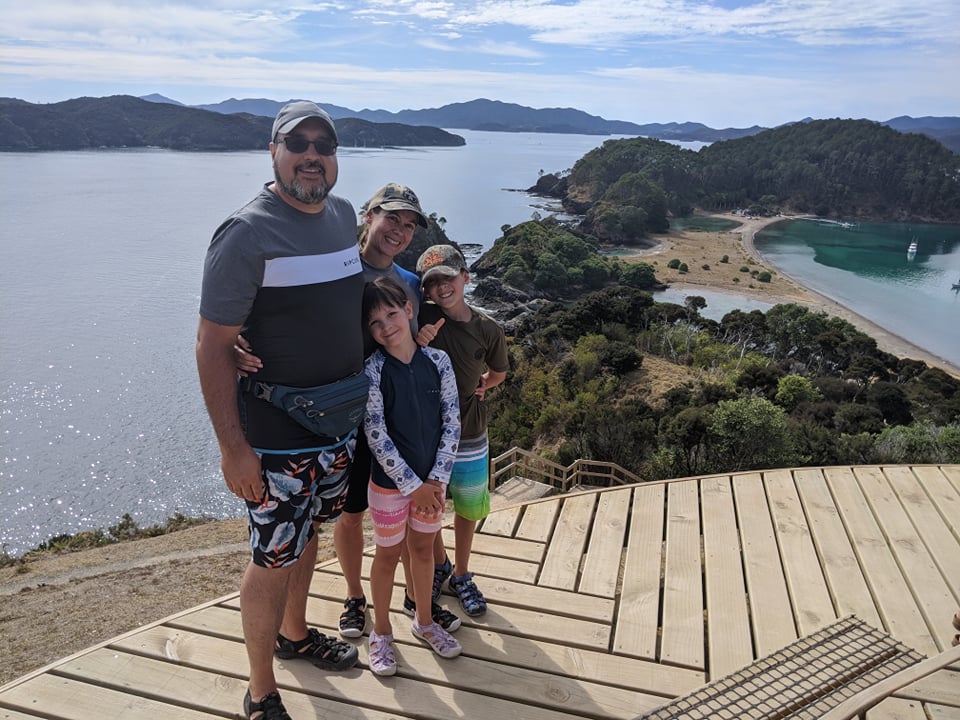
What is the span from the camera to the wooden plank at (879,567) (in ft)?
10.4

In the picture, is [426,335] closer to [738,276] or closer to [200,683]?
[200,683]

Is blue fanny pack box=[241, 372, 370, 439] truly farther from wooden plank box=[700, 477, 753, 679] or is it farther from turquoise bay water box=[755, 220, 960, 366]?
turquoise bay water box=[755, 220, 960, 366]

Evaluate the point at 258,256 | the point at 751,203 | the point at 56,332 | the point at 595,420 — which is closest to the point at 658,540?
the point at 258,256

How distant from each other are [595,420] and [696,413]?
7.69 feet

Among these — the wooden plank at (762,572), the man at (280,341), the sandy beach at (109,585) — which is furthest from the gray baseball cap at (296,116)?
the wooden plank at (762,572)

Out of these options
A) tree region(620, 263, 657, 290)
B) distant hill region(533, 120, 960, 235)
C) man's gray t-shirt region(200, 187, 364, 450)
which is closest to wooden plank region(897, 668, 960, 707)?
man's gray t-shirt region(200, 187, 364, 450)

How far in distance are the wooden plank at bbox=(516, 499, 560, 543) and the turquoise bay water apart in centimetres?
3693

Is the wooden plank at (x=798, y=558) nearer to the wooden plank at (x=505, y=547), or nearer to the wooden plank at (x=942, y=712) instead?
the wooden plank at (x=942, y=712)

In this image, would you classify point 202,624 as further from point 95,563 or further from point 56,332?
point 56,332

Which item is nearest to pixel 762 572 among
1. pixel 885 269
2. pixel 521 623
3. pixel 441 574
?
pixel 521 623

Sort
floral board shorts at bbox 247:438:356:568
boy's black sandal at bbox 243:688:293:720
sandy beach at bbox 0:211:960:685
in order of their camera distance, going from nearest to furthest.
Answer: floral board shorts at bbox 247:438:356:568
boy's black sandal at bbox 243:688:293:720
sandy beach at bbox 0:211:960:685

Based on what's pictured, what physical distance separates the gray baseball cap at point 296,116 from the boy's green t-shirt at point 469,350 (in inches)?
35.0

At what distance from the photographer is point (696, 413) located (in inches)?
533

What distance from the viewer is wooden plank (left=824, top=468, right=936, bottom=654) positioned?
318 cm
